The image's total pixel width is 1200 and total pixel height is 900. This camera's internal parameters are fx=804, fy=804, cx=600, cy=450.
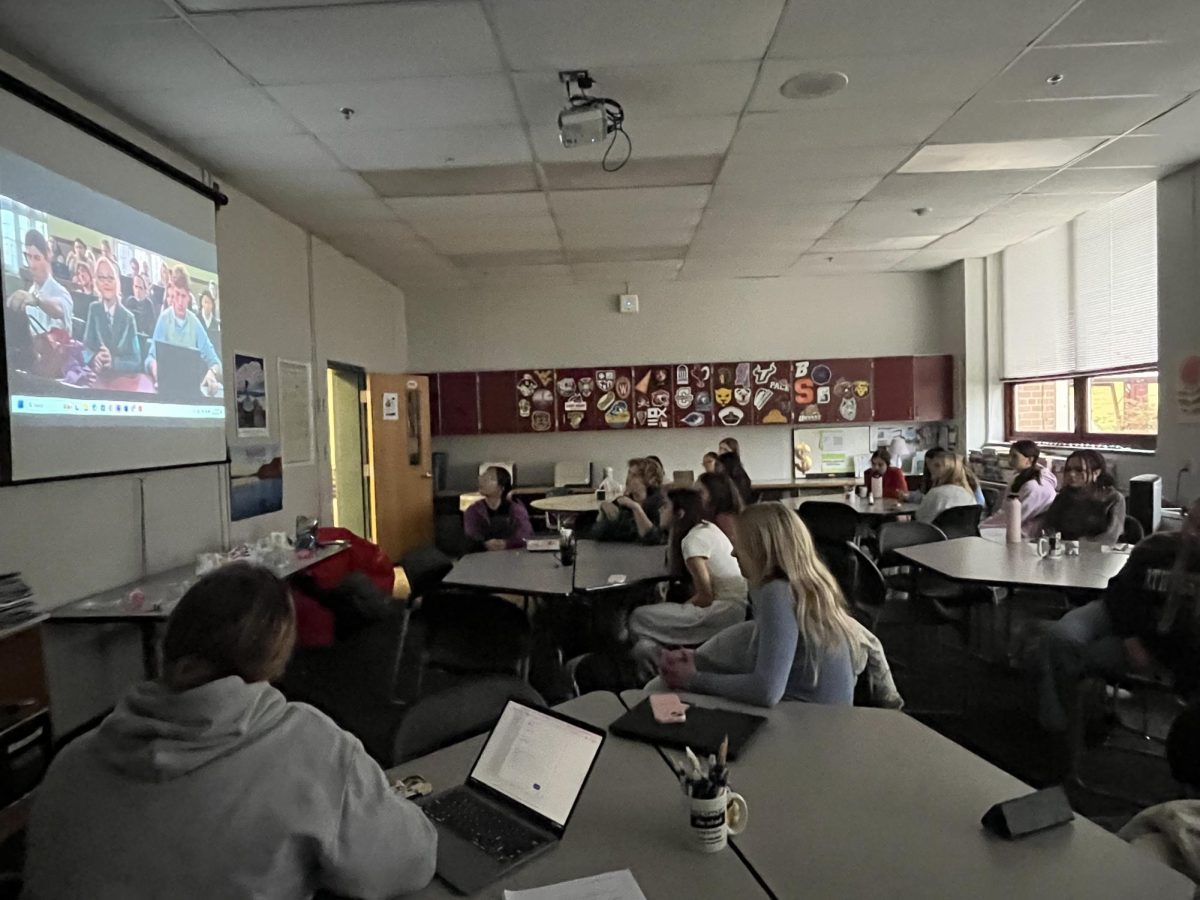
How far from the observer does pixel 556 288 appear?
30.2ft

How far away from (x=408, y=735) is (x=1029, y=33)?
12.1ft

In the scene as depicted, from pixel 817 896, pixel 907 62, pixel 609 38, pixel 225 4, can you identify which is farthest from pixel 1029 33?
pixel 817 896

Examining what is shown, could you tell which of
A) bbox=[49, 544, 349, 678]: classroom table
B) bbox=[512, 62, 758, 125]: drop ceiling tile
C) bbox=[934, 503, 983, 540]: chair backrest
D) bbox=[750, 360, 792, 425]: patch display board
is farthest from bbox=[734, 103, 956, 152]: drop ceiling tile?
bbox=[750, 360, 792, 425]: patch display board

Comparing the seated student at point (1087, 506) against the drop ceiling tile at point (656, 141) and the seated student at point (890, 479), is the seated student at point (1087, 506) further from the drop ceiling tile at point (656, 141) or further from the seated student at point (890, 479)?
the drop ceiling tile at point (656, 141)

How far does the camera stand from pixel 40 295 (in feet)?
11.0

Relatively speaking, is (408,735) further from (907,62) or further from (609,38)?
(907,62)

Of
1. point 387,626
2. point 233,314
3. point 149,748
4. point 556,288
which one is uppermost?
point 556,288

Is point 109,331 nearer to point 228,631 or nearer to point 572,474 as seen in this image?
point 228,631

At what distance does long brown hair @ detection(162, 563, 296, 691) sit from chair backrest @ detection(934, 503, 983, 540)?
4752mm

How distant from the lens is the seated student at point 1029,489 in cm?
555

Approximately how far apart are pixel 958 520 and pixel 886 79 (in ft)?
9.42

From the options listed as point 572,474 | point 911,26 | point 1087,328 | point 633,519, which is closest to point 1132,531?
point 1087,328

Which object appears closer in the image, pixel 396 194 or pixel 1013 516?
pixel 1013 516

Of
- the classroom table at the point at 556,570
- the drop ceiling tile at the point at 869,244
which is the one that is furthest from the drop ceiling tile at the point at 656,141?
the drop ceiling tile at the point at 869,244
